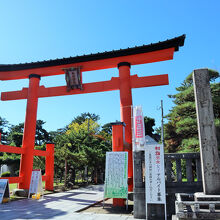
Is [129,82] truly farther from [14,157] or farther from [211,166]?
[14,157]

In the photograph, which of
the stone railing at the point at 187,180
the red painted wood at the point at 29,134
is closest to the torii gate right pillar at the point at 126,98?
the stone railing at the point at 187,180

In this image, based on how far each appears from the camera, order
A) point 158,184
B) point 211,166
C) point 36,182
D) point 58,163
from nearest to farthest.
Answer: point 211,166 < point 158,184 < point 36,182 < point 58,163

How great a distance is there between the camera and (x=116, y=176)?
6.67 m

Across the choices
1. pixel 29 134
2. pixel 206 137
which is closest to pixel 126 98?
pixel 206 137

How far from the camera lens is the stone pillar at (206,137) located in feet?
14.4

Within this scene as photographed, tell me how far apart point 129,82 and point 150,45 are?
209 cm

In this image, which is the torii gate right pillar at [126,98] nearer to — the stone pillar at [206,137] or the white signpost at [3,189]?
the stone pillar at [206,137]

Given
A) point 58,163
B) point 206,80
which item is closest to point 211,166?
point 206,80

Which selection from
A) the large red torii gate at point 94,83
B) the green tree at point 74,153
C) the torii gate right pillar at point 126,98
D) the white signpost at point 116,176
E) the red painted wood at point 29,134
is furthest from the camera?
the green tree at point 74,153

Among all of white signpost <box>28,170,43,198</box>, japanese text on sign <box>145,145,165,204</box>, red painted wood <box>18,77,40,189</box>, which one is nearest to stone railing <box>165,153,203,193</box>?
japanese text on sign <box>145,145,165,204</box>

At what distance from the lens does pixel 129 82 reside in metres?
10.1

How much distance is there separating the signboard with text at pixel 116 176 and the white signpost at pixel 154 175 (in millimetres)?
1300

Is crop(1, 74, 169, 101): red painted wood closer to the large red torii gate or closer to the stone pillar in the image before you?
the large red torii gate

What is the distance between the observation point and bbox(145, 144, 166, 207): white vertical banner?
5.24m
